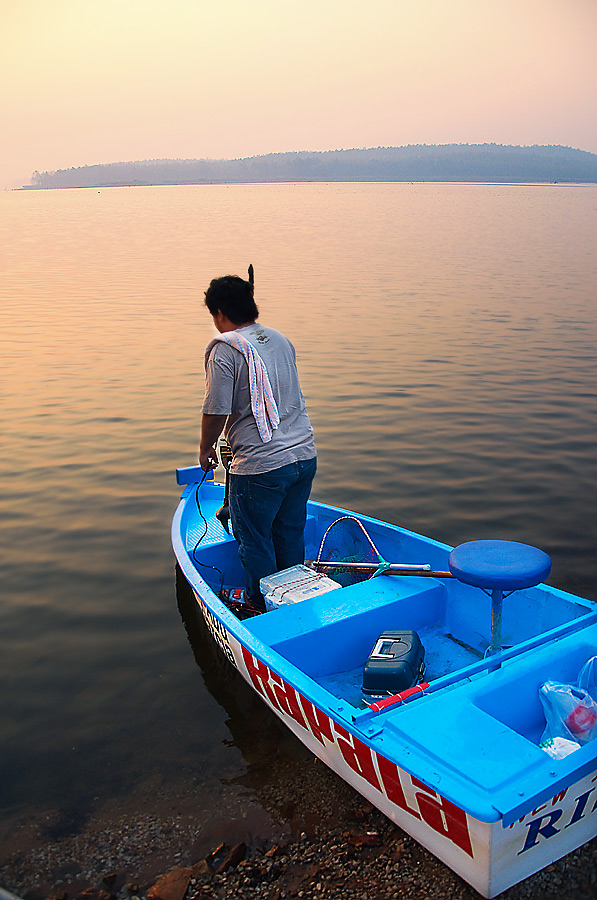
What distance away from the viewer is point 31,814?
4.35 meters

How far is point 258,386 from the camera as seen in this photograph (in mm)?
4641

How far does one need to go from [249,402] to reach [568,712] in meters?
2.56

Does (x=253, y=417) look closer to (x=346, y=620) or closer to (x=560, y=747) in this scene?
(x=346, y=620)

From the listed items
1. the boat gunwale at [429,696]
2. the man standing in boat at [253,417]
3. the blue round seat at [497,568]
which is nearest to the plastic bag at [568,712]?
the boat gunwale at [429,696]

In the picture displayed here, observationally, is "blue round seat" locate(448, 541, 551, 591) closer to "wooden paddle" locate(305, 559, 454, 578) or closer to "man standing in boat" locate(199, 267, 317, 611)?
"wooden paddle" locate(305, 559, 454, 578)

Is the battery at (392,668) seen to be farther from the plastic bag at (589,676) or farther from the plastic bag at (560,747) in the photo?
the plastic bag at (589,676)

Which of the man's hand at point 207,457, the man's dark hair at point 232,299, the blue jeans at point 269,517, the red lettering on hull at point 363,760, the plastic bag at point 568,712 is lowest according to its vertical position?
the red lettering on hull at point 363,760

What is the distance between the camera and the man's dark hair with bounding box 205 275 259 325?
182 inches

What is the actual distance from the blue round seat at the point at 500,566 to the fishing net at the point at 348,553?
119cm

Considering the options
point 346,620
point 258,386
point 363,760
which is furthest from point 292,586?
point 363,760

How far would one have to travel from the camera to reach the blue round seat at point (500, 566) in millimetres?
4020

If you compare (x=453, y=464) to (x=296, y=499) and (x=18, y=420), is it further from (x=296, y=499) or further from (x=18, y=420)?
(x=18, y=420)

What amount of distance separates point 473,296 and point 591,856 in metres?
18.9

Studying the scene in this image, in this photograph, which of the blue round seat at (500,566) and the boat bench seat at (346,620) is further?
the boat bench seat at (346,620)
